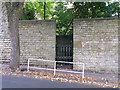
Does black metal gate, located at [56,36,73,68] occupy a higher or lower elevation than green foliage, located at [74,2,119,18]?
lower

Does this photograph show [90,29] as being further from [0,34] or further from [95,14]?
[0,34]

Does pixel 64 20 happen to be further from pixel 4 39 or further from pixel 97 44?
pixel 4 39

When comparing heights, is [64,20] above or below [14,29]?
above

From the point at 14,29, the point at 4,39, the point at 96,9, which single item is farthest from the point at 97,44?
the point at 4,39

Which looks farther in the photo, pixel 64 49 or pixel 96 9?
pixel 96 9

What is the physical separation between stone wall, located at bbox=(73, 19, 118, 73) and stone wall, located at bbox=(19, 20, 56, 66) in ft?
4.45

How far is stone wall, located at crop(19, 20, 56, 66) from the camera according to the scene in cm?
920

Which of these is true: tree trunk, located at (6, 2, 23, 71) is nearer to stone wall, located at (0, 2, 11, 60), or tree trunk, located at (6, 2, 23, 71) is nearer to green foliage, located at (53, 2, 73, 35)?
stone wall, located at (0, 2, 11, 60)

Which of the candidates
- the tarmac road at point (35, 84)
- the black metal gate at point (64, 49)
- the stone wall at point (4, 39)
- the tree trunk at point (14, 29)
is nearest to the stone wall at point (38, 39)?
the black metal gate at point (64, 49)

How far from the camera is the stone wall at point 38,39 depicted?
920cm

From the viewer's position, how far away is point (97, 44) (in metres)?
8.46

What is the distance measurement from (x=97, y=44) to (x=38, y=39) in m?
3.29

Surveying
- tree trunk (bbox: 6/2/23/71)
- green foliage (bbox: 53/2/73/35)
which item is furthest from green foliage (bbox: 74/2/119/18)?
tree trunk (bbox: 6/2/23/71)

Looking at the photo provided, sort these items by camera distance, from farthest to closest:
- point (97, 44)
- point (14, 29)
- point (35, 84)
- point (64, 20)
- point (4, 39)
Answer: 1. point (64, 20)
2. point (4, 39)
3. point (97, 44)
4. point (14, 29)
5. point (35, 84)
